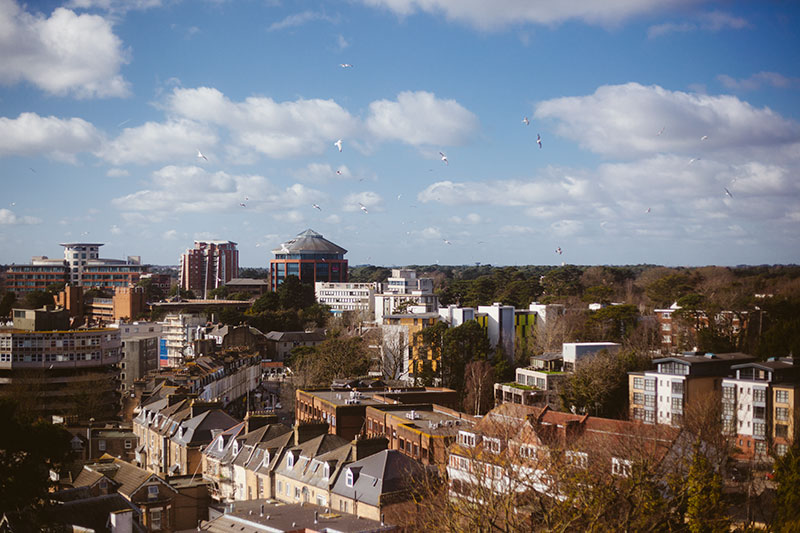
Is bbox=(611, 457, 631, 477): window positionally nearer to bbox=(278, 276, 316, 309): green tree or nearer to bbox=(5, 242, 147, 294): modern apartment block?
bbox=(278, 276, 316, 309): green tree

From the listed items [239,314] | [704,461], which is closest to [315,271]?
[239,314]

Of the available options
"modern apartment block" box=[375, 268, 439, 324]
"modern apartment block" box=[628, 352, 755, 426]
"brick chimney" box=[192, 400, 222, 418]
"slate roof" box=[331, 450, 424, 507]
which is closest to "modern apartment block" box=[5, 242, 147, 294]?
"modern apartment block" box=[375, 268, 439, 324]

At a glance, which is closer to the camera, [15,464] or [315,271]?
[15,464]

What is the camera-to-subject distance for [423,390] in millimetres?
44969

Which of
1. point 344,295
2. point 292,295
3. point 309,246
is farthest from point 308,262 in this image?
point 292,295

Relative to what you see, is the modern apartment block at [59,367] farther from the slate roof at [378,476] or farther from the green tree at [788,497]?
the green tree at [788,497]

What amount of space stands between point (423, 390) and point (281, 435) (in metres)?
14.9

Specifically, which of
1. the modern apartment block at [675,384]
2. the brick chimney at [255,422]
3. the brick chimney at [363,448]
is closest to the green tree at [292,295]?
the modern apartment block at [675,384]

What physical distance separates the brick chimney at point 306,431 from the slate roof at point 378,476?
3.77 metres

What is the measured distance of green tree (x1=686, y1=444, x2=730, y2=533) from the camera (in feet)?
78.0

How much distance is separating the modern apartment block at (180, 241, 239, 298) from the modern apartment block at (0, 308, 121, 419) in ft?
320

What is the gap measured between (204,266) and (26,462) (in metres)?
137

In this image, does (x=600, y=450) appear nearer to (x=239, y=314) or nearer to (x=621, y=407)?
(x=621, y=407)

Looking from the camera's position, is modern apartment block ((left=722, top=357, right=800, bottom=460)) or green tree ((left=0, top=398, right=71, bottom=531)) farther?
modern apartment block ((left=722, top=357, right=800, bottom=460))
